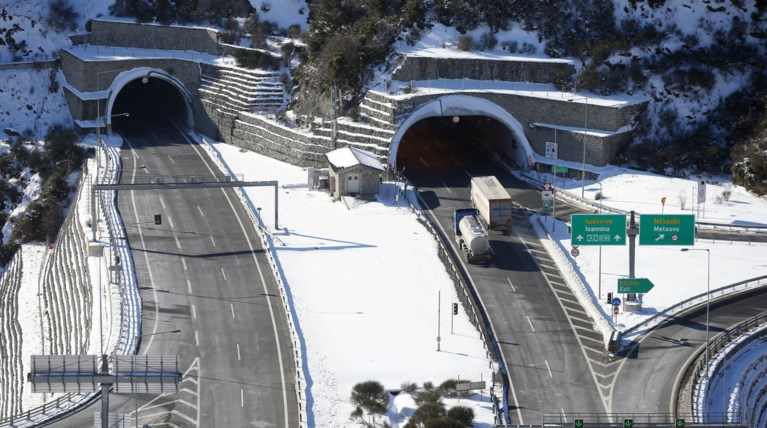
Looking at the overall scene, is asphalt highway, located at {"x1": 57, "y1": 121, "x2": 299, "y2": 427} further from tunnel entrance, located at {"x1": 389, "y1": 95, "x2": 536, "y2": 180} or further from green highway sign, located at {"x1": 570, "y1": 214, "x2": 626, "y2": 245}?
green highway sign, located at {"x1": 570, "y1": 214, "x2": 626, "y2": 245}

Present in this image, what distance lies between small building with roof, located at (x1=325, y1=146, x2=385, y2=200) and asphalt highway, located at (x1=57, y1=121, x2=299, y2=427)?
24.7 feet

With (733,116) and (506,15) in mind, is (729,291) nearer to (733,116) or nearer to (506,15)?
(733,116)

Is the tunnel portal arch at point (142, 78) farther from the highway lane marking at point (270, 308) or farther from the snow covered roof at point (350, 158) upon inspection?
the snow covered roof at point (350, 158)

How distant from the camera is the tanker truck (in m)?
82.9

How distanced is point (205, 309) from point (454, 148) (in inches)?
1459

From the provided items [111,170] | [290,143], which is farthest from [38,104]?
[290,143]

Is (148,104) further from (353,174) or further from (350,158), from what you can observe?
(353,174)

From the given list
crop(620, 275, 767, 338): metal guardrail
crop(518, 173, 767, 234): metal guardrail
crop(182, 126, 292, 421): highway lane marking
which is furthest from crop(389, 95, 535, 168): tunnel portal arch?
crop(620, 275, 767, 338): metal guardrail

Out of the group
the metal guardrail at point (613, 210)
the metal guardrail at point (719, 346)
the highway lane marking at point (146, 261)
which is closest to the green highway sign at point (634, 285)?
the metal guardrail at point (719, 346)

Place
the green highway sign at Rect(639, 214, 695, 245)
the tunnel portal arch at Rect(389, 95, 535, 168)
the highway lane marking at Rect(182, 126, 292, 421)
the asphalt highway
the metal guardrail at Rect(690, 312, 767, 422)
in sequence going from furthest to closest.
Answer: the tunnel portal arch at Rect(389, 95, 535, 168), the green highway sign at Rect(639, 214, 695, 245), the metal guardrail at Rect(690, 312, 767, 422), the highway lane marking at Rect(182, 126, 292, 421), the asphalt highway

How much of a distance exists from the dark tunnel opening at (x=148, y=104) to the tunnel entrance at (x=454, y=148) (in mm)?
25799

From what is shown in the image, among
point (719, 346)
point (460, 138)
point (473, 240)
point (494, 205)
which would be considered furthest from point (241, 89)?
point (719, 346)

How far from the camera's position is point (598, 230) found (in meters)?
76.6

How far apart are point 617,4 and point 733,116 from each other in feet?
53.2
